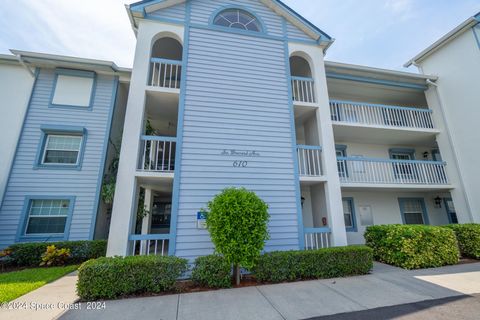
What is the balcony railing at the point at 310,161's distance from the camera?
718 centimetres

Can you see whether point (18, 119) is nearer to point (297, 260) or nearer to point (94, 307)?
point (94, 307)

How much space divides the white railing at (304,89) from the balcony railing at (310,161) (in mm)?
2049

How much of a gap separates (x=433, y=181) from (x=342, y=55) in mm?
7414

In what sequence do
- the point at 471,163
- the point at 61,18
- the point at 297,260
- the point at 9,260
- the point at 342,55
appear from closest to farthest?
1. the point at 297,260
2. the point at 9,260
3. the point at 61,18
4. the point at 471,163
5. the point at 342,55

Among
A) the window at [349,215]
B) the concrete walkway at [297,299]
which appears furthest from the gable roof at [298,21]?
the concrete walkway at [297,299]

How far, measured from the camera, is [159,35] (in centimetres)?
710

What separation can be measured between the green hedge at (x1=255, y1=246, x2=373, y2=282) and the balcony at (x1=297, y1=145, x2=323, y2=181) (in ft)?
7.98

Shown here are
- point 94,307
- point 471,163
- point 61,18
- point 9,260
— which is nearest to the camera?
point 94,307

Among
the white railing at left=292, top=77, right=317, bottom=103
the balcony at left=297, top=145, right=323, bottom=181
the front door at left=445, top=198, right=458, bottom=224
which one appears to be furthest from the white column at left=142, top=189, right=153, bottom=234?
the front door at left=445, top=198, right=458, bottom=224

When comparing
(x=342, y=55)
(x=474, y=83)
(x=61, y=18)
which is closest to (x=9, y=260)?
(x=61, y=18)

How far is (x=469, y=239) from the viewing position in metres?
7.19

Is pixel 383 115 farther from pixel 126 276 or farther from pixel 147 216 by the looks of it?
pixel 147 216

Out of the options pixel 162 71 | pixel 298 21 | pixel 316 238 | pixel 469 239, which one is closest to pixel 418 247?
pixel 469 239

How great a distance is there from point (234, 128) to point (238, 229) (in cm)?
344
